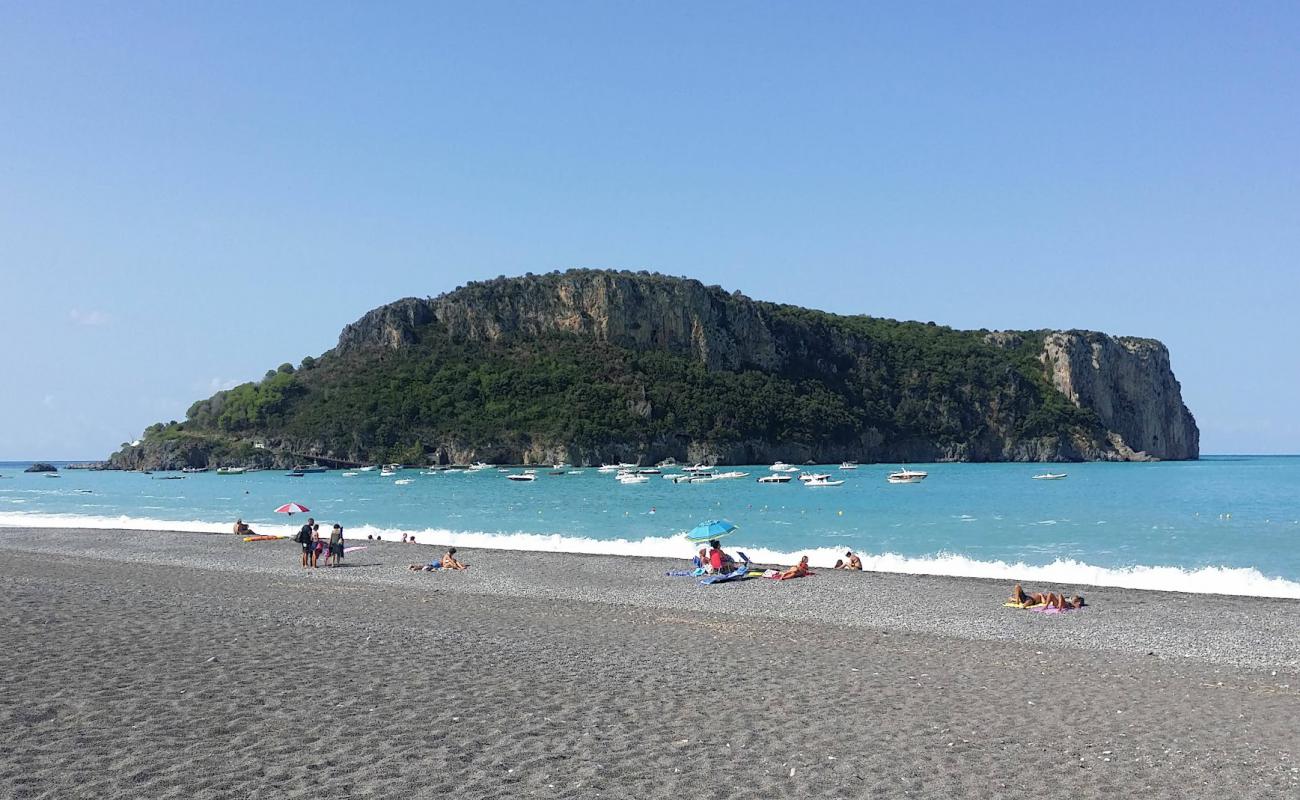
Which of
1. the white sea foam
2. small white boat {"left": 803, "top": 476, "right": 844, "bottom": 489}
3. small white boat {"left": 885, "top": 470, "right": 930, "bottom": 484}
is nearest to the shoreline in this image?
the white sea foam

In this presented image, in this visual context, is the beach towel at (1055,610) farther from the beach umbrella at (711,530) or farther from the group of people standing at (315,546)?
the group of people standing at (315,546)

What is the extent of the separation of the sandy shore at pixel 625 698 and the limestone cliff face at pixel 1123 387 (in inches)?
7091

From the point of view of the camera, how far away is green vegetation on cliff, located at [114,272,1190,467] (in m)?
153

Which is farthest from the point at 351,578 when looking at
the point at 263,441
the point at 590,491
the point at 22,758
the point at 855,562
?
the point at 263,441

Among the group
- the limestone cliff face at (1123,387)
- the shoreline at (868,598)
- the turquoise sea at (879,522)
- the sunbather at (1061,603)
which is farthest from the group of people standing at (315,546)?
the limestone cliff face at (1123,387)

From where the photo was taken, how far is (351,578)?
23734 mm

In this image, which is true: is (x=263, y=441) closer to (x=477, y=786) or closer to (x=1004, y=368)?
(x=1004, y=368)

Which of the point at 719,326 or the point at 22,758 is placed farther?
the point at 719,326

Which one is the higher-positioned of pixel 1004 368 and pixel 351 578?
pixel 1004 368

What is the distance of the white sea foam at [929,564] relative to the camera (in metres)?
23.5

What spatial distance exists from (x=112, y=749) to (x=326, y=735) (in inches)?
60.8

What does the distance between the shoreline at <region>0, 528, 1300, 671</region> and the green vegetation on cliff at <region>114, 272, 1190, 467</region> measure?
121 m

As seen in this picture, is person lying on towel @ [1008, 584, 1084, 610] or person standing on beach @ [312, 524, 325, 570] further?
person standing on beach @ [312, 524, 325, 570]

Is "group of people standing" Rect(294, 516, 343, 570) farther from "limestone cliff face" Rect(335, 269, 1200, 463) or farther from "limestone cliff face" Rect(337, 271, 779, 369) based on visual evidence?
"limestone cliff face" Rect(337, 271, 779, 369)
